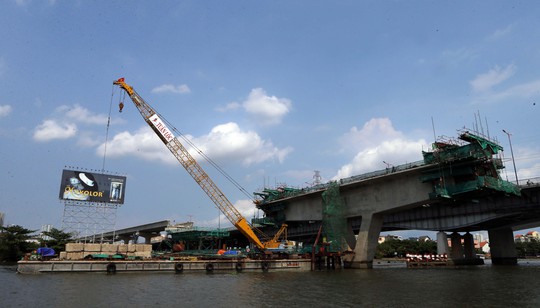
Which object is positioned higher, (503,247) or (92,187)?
(92,187)

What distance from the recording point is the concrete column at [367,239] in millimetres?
65312

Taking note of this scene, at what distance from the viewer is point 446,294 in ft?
96.4

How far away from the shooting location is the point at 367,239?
65.2 meters

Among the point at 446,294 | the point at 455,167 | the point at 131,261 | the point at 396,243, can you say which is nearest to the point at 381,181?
the point at 455,167

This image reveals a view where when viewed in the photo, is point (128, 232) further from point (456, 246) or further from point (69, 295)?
point (69, 295)

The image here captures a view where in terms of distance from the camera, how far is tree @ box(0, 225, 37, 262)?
93625 millimetres

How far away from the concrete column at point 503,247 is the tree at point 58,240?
96315mm

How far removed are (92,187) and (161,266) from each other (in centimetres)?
2925

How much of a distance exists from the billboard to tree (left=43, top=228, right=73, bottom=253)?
82.0ft

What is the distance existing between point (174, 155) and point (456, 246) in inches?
2443

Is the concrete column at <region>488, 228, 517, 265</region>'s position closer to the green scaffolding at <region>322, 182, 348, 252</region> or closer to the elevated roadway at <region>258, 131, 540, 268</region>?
the elevated roadway at <region>258, 131, 540, 268</region>

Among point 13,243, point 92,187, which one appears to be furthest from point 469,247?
point 13,243

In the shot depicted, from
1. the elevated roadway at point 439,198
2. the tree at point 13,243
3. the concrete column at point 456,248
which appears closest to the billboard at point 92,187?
the tree at point 13,243

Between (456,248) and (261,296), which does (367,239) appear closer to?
(456,248)
